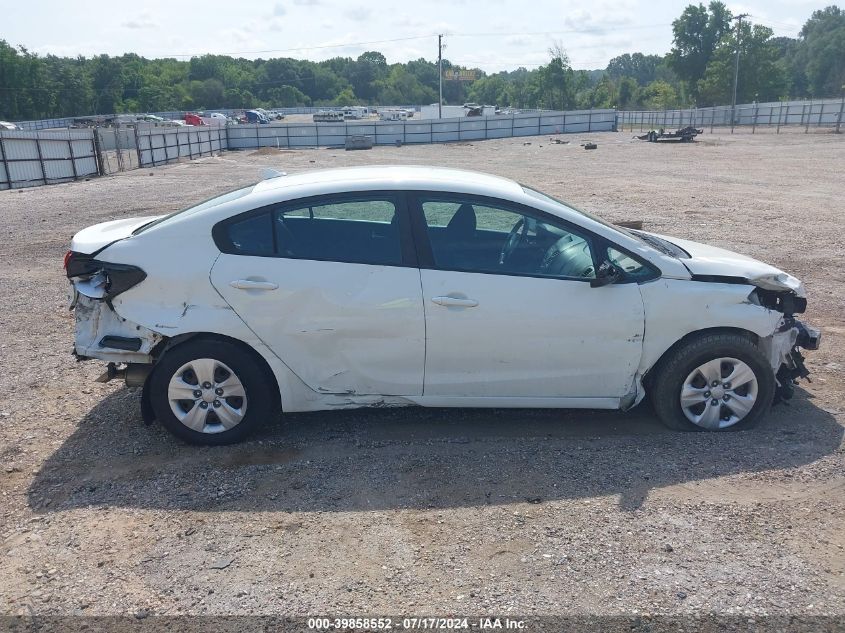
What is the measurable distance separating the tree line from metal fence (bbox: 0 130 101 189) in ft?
218

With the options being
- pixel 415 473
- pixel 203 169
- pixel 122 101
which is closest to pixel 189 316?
pixel 415 473

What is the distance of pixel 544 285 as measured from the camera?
4.36 metres

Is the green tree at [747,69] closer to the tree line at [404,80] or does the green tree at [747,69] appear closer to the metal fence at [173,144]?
the tree line at [404,80]

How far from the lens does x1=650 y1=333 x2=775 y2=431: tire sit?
4.49m

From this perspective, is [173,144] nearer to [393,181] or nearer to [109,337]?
[109,337]

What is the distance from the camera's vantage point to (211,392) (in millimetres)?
4395

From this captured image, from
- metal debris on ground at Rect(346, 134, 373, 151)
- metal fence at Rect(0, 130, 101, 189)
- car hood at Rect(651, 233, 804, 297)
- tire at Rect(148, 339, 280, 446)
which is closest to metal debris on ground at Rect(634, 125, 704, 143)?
metal debris on ground at Rect(346, 134, 373, 151)

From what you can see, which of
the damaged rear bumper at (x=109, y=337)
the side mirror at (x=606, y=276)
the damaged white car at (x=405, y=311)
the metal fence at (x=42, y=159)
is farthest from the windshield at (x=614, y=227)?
the metal fence at (x=42, y=159)

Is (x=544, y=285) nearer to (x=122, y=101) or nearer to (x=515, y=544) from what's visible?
(x=515, y=544)

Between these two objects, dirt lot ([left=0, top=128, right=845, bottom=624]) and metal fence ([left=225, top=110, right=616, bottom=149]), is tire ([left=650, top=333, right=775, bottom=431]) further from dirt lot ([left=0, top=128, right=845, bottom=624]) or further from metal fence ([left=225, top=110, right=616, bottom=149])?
metal fence ([left=225, top=110, right=616, bottom=149])

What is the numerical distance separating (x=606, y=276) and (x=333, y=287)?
1663mm

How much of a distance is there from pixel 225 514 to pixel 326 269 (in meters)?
1.52

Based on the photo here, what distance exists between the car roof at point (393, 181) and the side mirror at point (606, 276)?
763mm

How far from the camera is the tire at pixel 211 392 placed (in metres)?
4.32
